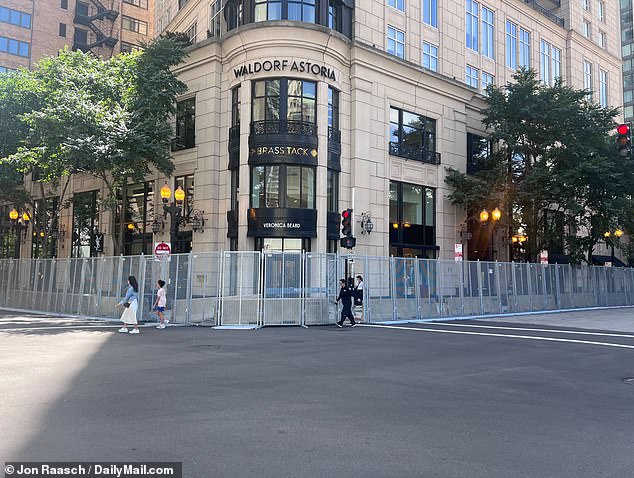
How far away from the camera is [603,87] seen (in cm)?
5128

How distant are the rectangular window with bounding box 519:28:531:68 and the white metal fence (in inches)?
785

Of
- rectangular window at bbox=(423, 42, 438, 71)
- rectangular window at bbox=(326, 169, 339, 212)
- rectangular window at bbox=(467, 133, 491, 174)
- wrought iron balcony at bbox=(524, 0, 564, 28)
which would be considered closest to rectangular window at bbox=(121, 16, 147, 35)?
rectangular window at bbox=(423, 42, 438, 71)

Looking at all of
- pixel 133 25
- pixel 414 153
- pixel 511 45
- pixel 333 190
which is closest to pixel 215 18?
pixel 333 190

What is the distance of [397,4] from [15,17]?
1702 inches

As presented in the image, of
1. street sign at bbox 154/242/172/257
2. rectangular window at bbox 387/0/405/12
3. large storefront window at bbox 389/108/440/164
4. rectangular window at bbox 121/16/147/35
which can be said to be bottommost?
street sign at bbox 154/242/172/257

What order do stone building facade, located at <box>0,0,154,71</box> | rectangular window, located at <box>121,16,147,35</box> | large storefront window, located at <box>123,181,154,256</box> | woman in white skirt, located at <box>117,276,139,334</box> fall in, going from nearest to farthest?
woman in white skirt, located at <box>117,276,139,334</box>, large storefront window, located at <box>123,181,154,256</box>, stone building facade, located at <box>0,0,154,71</box>, rectangular window, located at <box>121,16,147,35</box>

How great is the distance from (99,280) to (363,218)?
45.8 feet

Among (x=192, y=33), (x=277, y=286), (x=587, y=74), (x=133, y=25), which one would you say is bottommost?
(x=277, y=286)

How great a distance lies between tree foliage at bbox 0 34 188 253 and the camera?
75.7ft

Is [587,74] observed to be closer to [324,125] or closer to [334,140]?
[334,140]

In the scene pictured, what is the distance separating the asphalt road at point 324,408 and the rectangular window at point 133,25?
178 ft

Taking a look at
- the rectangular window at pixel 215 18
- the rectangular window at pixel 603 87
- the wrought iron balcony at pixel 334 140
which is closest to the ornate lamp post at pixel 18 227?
the rectangular window at pixel 215 18

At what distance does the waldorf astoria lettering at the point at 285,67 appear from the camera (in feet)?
88.3

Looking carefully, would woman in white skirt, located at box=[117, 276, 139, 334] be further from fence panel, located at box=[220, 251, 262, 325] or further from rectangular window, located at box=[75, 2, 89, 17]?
rectangular window, located at box=[75, 2, 89, 17]
